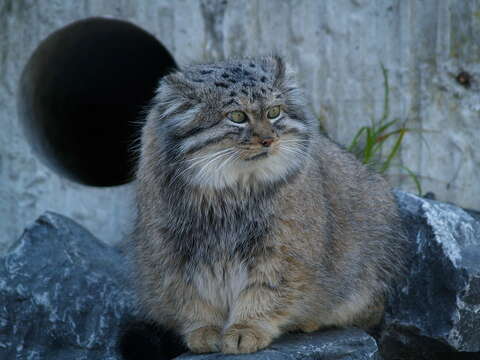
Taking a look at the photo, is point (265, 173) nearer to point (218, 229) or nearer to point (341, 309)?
point (218, 229)

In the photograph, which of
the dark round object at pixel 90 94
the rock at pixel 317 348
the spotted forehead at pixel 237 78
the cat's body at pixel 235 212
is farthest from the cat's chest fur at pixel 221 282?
the dark round object at pixel 90 94

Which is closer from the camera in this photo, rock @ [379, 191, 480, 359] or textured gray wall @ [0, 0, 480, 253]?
rock @ [379, 191, 480, 359]

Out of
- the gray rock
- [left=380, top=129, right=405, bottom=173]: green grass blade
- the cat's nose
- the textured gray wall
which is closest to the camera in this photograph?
the cat's nose

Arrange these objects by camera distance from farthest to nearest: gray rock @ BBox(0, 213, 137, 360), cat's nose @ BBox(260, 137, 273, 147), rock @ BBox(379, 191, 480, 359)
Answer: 1. gray rock @ BBox(0, 213, 137, 360)
2. rock @ BBox(379, 191, 480, 359)
3. cat's nose @ BBox(260, 137, 273, 147)

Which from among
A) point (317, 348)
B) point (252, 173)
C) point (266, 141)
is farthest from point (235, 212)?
point (317, 348)

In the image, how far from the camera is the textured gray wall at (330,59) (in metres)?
5.74

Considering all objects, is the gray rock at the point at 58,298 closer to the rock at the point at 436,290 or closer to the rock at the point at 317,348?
the rock at the point at 317,348

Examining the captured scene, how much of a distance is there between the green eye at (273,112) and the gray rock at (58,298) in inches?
70.1

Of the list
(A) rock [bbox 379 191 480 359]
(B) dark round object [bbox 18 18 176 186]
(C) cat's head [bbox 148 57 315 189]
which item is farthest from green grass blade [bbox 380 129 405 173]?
(C) cat's head [bbox 148 57 315 189]

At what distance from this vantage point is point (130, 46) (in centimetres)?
762

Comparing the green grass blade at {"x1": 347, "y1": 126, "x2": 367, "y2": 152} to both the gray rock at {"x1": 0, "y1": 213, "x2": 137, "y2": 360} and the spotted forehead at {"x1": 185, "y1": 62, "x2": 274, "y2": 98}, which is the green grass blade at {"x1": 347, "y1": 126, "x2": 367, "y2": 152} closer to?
the gray rock at {"x1": 0, "y1": 213, "x2": 137, "y2": 360}

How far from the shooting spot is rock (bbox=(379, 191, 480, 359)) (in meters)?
4.29

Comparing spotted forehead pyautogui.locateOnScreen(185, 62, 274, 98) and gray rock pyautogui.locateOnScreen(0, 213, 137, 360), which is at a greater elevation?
spotted forehead pyautogui.locateOnScreen(185, 62, 274, 98)

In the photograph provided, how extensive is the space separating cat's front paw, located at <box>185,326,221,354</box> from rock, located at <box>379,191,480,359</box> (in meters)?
1.29
